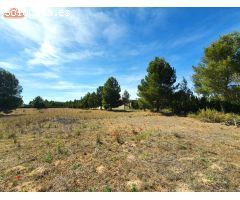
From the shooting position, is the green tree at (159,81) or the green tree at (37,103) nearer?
the green tree at (159,81)

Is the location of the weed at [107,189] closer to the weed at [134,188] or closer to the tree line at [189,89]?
the weed at [134,188]

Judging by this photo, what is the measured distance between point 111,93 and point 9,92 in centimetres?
2149

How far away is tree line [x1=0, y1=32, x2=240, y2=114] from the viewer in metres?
21.1

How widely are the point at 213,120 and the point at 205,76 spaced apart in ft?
20.6

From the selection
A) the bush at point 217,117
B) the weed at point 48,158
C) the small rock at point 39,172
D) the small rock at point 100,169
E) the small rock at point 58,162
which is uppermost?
the bush at point 217,117

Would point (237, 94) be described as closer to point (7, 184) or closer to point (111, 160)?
point (111, 160)

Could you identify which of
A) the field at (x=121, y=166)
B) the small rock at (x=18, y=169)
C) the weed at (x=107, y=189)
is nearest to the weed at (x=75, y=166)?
the field at (x=121, y=166)

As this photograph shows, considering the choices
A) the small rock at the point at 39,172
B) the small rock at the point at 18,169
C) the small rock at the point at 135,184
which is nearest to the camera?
the small rock at the point at 135,184

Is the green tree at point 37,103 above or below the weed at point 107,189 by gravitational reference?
above

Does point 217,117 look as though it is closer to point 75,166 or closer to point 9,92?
point 75,166

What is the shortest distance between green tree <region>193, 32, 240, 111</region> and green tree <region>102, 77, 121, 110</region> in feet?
79.4

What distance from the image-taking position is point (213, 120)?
59.1 feet

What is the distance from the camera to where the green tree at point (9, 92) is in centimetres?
3712
